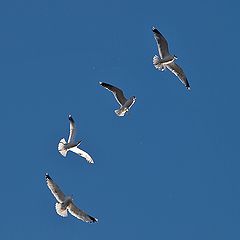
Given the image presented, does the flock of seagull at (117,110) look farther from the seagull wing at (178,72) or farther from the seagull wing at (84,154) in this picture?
the seagull wing at (84,154)

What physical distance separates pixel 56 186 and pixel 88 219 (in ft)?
3.90

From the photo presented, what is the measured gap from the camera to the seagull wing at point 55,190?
26703mm

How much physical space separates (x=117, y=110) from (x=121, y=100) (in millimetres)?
525

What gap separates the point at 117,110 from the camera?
2731cm

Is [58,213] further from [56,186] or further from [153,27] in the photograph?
[153,27]

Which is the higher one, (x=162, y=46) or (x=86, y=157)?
(x=162, y=46)

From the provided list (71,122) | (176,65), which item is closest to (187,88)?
(176,65)

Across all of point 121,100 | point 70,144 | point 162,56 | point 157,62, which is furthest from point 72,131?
point 162,56

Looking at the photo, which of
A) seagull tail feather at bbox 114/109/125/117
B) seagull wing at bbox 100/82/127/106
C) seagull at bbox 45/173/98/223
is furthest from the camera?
seagull wing at bbox 100/82/127/106

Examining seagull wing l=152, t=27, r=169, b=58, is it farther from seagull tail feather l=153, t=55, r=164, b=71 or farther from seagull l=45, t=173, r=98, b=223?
seagull l=45, t=173, r=98, b=223

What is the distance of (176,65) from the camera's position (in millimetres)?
27922

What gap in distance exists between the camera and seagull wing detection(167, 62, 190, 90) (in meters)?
27.8

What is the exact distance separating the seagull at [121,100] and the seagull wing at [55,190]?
8.15ft

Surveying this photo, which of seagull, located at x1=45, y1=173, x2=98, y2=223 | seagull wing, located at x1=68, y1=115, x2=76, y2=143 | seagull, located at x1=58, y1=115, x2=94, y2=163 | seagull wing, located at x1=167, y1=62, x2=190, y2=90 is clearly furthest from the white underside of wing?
seagull wing, located at x1=167, y1=62, x2=190, y2=90
